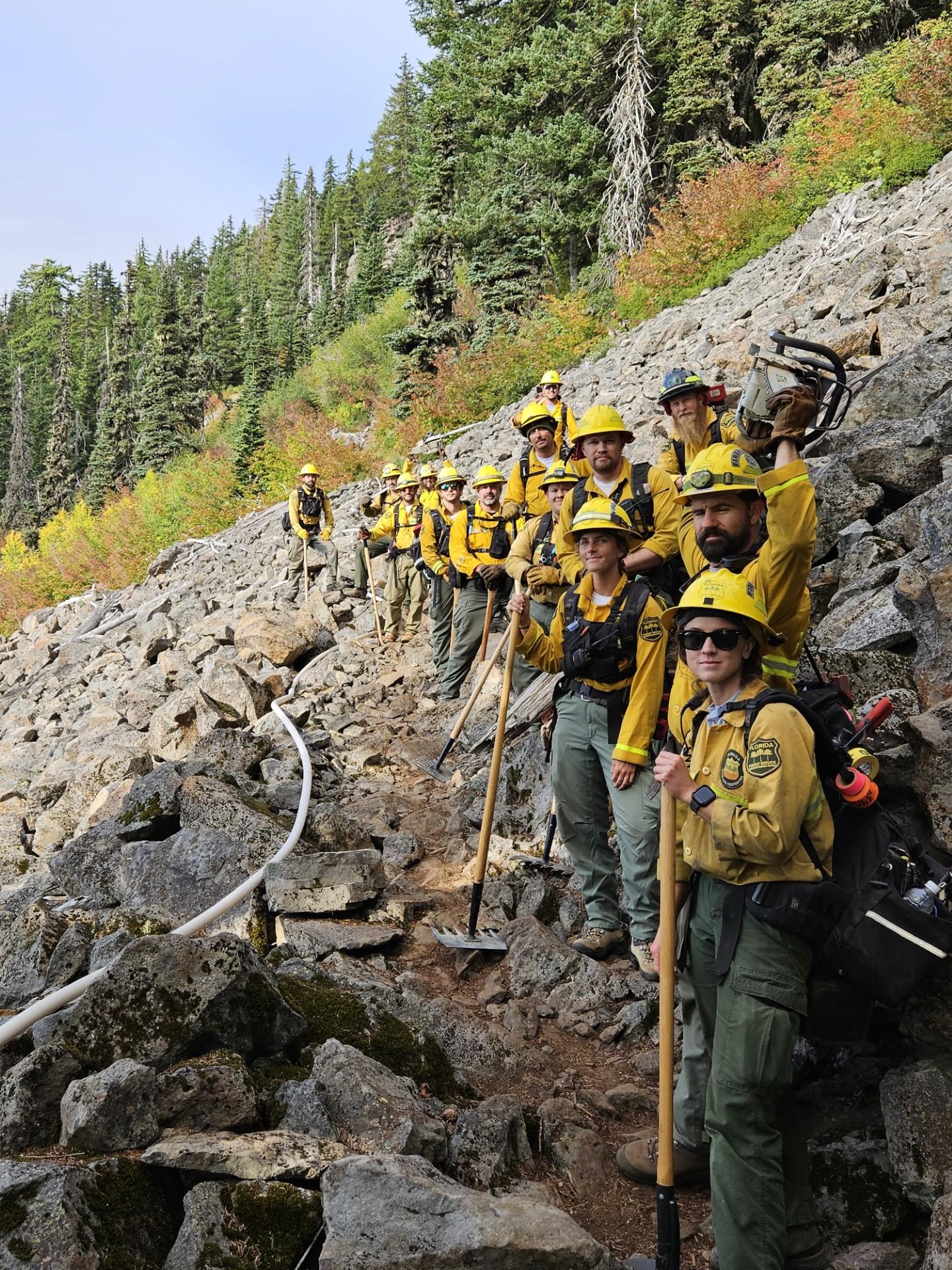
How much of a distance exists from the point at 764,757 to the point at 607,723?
2216 mm

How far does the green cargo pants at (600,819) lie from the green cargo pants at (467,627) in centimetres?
504

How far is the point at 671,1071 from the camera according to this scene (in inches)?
122

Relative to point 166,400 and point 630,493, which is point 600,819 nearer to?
point 630,493

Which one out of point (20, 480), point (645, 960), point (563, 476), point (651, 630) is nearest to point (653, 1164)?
point (645, 960)

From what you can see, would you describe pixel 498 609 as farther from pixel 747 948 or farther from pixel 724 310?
pixel 724 310

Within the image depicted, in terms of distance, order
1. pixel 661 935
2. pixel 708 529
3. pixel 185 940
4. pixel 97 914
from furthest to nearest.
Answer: pixel 97 914 < pixel 708 529 < pixel 185 940 < pixel 661 935

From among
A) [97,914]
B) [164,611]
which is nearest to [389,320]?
[164,611]

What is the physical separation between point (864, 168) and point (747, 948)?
67.7 ft

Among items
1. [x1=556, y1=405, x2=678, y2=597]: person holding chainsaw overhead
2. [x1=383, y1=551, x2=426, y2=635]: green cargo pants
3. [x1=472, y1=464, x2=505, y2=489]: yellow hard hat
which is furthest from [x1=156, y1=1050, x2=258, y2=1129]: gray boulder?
[x1=383, y1=551, x2=426, y2=635]: green cargo pants

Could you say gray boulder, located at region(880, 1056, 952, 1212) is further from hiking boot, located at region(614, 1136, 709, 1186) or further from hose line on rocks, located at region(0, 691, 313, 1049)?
hose line on rocks, located at region(0, 691, 313, 1049)

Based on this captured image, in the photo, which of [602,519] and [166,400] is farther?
[166,400]

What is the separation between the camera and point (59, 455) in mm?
66375

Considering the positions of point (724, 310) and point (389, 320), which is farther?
point (389, 320)

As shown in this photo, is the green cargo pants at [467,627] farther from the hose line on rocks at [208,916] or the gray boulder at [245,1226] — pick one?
the gray boulder at [245,1226]
